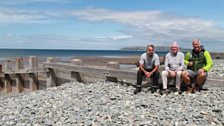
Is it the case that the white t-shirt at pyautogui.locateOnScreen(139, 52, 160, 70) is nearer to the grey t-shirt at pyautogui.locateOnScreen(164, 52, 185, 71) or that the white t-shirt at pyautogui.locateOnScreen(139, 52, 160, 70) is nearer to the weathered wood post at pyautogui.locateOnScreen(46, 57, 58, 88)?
the grey t-shirt at pyautogui.locateOnScreen(164, 52, 185, 71)

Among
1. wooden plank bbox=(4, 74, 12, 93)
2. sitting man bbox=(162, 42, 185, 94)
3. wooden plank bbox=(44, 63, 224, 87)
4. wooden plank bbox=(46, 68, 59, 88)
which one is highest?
sitting man bbox=(162, 42, 185, 94)

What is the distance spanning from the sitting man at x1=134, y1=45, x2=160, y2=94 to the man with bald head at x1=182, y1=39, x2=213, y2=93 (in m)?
0.77

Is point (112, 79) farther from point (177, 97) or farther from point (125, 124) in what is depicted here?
point (125, 124)

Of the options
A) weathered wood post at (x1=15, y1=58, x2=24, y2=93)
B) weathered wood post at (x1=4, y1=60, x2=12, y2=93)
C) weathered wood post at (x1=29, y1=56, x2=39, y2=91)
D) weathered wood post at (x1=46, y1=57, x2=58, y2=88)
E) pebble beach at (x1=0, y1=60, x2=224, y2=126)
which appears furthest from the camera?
weathered wood post at (x1=4, y1=60, x2=12, y2=93)

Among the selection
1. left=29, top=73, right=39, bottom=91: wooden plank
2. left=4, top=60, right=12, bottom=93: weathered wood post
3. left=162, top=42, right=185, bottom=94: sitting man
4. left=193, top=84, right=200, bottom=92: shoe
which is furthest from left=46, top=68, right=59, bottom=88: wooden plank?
left=193, top=84, right=200, bottom=92: shoe

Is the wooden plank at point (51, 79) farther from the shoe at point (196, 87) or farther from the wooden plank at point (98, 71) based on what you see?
the shoe at point (196, 87)

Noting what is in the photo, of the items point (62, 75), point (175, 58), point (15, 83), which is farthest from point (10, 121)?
point (15, 83)

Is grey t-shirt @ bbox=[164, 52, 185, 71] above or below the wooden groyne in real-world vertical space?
above

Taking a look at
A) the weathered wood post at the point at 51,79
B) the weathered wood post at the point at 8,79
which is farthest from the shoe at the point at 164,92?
the weathered wood post at the point at 8,79

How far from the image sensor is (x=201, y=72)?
9.02m

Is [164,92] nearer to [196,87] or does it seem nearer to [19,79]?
[196,87]

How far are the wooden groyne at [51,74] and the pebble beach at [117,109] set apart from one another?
A: 64cm

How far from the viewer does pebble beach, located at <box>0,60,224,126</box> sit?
6.87 meters

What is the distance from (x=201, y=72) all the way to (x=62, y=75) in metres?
5.62
